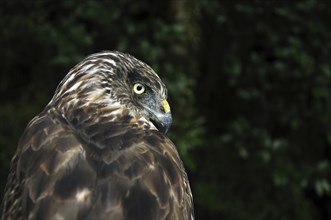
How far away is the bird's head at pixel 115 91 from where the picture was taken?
440 centimetres

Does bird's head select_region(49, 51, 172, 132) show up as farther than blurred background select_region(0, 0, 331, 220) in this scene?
No

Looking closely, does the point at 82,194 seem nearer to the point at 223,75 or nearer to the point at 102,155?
the point at 102,155

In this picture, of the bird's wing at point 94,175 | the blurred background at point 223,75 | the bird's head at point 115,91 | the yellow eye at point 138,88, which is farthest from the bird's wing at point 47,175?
the blurred background at point 223,75

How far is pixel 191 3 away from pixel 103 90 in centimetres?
379

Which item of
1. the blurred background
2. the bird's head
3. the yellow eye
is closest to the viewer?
the bird's head

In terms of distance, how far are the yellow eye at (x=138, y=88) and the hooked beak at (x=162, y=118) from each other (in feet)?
0.37

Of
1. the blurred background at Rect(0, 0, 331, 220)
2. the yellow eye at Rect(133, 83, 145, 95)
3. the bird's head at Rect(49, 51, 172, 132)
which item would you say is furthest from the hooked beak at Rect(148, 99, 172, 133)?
the blurred background at Rect(0, 0, 331, 220)

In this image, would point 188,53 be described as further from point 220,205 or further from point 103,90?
point 103,90

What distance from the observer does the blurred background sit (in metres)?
7.68

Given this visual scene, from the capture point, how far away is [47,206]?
145 inches

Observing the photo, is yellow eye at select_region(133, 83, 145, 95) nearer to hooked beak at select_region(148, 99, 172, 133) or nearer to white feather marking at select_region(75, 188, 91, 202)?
hooked beak at select_region(148, 99, 172, 133)

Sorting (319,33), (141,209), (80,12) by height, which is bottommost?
(319,33)

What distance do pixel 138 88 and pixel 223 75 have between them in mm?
5075

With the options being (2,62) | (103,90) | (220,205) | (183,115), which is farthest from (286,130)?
(103,90)
